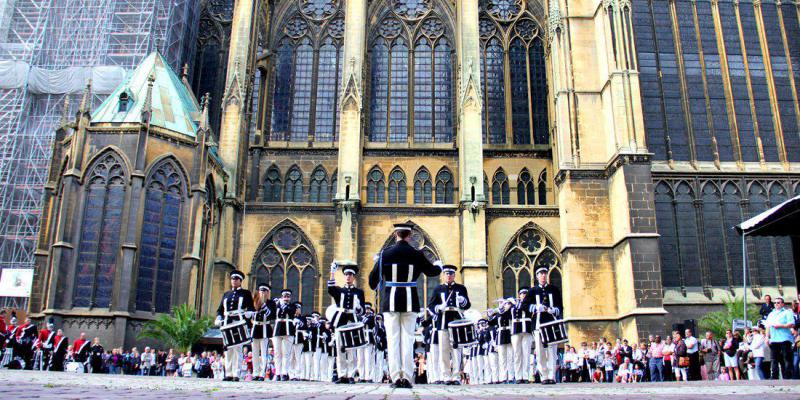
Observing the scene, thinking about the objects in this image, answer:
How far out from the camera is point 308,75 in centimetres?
3309

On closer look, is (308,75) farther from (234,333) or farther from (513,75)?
(234,333)

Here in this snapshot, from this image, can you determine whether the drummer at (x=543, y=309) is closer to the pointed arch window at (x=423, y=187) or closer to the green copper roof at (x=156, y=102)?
the green copper roof at (x=156, y=102)

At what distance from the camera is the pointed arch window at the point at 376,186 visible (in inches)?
1216

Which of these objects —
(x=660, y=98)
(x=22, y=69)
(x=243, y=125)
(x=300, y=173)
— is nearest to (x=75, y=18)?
(x=22, y=69)

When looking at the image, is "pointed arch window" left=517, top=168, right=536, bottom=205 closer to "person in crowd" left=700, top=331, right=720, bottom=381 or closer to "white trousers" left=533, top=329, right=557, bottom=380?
"person in crowd" left=700, top=331, right=720, bottom=381

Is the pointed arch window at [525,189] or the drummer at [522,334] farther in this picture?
the pointed arch window at [525,189]

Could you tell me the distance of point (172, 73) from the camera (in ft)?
92.6

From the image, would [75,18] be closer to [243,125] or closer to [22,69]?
[22,69]

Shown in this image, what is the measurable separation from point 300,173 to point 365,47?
6749mm

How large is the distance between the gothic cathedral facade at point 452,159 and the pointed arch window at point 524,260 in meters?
0.10

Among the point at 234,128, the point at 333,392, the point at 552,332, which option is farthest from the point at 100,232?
the point at 333,392

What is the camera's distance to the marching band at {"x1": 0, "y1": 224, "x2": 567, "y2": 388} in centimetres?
925

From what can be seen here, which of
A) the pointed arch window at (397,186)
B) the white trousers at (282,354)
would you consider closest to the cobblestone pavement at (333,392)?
the white trousers at (282,354)

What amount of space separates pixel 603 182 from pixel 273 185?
14.6 metres
